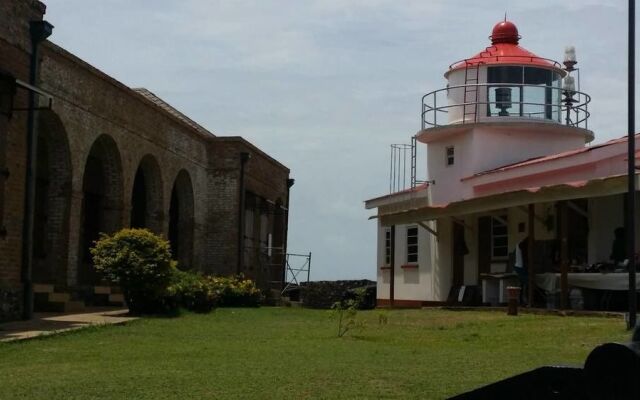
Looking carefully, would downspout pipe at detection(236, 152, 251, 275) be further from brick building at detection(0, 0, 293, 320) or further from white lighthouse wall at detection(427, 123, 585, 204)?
white lighthouse wall at detection(427, 123, 585, 204)

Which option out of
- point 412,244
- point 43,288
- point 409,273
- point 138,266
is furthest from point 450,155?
point 43,288

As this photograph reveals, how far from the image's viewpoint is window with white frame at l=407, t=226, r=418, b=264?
27234mm

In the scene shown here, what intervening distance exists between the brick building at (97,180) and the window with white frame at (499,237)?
27.2 ft

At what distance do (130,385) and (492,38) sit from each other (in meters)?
20.8

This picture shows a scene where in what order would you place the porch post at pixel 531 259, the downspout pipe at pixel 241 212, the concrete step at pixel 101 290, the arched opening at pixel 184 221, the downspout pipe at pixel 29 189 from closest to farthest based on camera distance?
1. the downspout pipe at pixel 29 189
2. the porch post at pixel 531 259
3. the concrete step at pixel 101 290
4. the arched opening at pixel 184 221
5. the downspout pipe at pixel 241 212

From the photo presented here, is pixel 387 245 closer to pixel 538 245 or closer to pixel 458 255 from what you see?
pixel 458 255

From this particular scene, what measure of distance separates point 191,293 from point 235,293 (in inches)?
162

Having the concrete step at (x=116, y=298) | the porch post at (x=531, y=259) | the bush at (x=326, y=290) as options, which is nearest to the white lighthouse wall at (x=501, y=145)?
the porch post at (x=531, y=259)

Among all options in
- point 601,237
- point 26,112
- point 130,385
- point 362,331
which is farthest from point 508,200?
point 130,385

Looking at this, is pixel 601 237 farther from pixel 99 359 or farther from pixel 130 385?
pixel 130 385

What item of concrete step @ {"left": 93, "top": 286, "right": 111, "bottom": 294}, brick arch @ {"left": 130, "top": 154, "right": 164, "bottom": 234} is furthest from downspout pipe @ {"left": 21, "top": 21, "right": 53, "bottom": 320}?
brick arch @ {"left": 130, "top": 154, "right": 164, "bottom": 234}

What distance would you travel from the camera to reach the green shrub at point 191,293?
19.5 m

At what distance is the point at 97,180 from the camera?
25047 mm

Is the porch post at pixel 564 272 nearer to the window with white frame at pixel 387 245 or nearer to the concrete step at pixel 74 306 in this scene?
the concrete step at pixel 74 306
